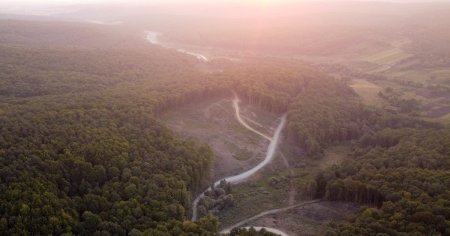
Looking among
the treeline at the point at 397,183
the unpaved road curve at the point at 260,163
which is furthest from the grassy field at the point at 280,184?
the treeline at the point at 397,183

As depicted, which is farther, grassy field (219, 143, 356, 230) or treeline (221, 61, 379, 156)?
treeline (221, 61, 379, 156)

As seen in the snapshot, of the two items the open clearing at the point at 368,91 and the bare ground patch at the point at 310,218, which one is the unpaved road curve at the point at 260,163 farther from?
the open clearing at the point at 368,91

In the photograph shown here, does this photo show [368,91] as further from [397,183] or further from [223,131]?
[397,183]

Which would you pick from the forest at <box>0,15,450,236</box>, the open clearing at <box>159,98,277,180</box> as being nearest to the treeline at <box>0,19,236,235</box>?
the forest at <box>0,15,450,236</box>

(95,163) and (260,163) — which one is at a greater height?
(95,163)

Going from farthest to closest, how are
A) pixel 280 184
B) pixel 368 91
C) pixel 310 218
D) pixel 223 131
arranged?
pixel 368 91
pixel 223 131
pixel 280 184
pixel 310 218

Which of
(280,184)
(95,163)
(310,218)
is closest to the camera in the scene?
(310,218)

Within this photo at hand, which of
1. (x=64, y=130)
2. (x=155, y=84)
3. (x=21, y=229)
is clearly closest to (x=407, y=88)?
(x=155, y=84)

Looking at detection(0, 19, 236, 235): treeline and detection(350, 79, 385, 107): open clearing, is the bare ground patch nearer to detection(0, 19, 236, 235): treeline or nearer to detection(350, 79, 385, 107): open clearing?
detection(0, 19, 236, 235): treeline

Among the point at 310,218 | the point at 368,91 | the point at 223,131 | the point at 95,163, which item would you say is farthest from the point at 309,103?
the point at 95,163
